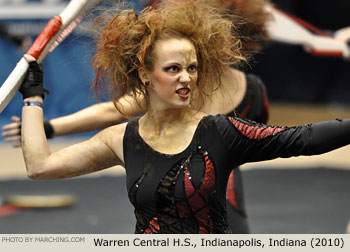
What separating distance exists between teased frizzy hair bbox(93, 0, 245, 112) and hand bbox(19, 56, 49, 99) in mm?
233

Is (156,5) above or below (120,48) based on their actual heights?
above

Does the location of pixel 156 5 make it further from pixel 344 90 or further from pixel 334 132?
pixel 344 90

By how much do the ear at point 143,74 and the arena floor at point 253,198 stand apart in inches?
137

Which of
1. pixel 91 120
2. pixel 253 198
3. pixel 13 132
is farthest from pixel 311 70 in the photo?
pixel 13 132

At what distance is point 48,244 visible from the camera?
8.72ft

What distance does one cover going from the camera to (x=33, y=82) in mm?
3031

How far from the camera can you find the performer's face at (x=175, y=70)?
2.76m

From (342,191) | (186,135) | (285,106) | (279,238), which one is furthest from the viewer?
(285,106)

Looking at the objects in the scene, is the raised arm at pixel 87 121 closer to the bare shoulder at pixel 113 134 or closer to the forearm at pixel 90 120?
the forearm at pixel 90 120

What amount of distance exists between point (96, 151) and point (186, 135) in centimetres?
38

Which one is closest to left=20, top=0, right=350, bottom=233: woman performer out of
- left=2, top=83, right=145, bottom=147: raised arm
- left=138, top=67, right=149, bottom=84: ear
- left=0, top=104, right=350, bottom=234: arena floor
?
left=138, top=67, right=149, bottom=84: ear

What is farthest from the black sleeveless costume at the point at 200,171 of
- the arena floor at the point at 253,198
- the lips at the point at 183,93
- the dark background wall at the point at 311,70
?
the dark background wall at the point at 311,70

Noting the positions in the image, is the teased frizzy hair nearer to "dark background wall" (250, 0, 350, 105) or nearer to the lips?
the lips

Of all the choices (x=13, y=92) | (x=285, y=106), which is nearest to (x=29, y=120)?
(x=13, y=92)
